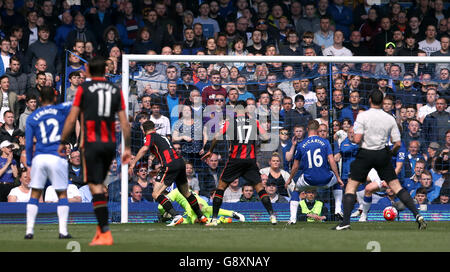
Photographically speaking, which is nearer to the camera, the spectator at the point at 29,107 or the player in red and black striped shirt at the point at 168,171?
the player in red and black striped shirt at the point at 168,171

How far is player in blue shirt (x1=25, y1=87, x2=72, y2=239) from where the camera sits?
34.4 ft

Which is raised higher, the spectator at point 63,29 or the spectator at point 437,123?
the spectator at point 63,29

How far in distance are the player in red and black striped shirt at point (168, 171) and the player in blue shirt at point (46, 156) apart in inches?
142

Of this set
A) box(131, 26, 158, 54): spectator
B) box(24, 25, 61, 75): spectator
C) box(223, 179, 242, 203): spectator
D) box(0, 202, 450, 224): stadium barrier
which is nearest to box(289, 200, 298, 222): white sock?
box(0, 202, 450, 224): stadium barrier

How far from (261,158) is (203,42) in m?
3.50

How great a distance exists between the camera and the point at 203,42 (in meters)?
18.9

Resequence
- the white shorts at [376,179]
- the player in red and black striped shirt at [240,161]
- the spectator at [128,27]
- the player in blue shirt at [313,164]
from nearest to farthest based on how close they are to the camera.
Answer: the player in red and black striped shirt at [240,161]
the player in blue shirt at [313,164]
the white shorts at [376,179]
the spectator at [128,27]

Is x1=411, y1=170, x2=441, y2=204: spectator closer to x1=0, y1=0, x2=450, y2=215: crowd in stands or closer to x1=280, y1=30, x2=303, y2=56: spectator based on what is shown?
x1=0, y1=0, x2=450, y2=215: crowd in stands

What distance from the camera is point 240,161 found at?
13.9m

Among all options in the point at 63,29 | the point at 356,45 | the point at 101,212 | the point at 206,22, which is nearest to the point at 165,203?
the point at 101,212

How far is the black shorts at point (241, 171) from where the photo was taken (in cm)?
1386

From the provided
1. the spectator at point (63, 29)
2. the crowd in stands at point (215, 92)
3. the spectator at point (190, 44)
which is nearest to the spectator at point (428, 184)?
the crowd in stands at point (215, 92)

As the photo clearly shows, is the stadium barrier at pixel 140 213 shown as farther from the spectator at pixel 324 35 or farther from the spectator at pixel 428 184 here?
the spectator at pixel 324 35

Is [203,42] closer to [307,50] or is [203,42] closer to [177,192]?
[307,50]
